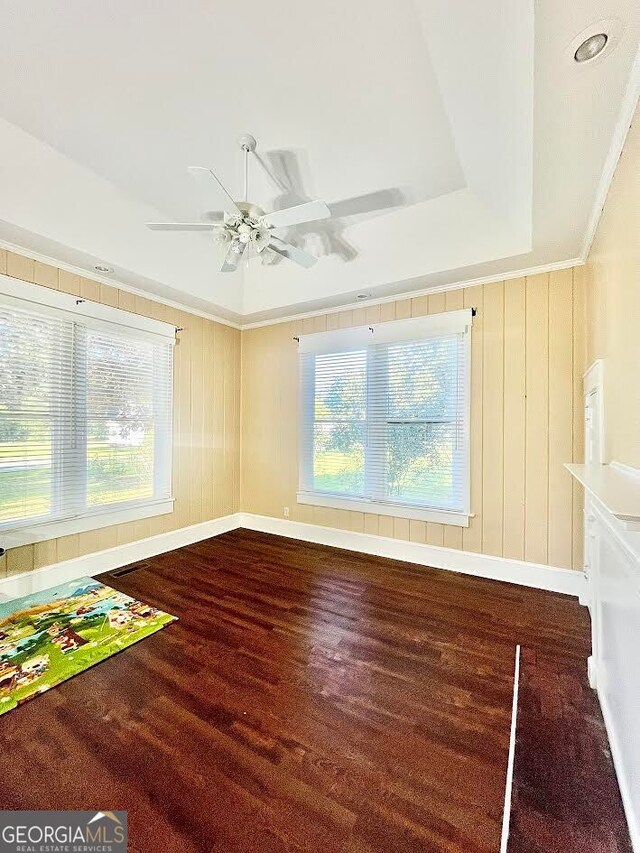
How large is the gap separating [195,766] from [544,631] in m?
2.36

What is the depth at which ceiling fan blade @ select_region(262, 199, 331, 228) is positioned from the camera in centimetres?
223

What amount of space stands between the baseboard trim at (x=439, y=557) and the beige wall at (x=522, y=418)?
0.08 metres

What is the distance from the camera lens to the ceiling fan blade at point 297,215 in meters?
2.23

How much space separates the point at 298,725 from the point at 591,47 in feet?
10.4

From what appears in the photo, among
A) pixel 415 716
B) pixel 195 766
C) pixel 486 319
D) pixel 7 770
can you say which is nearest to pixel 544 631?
pixel 415 716

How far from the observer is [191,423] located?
450 centimetres

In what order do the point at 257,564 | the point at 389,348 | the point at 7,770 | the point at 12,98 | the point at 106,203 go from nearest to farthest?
the point at 7,770 < the point at 12,98 < the point at 106,203 < the point at 257,564 < the point at 389,348

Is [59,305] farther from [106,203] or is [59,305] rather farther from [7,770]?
[7,770]

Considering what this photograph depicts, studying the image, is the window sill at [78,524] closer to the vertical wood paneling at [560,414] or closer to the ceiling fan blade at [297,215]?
the ceiling fan blade at [297,215]

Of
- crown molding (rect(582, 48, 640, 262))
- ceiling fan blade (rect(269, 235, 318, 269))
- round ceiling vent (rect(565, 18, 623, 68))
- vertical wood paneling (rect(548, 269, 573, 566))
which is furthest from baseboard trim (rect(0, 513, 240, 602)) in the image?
crown molding (rect(582, 48, 640, 262))

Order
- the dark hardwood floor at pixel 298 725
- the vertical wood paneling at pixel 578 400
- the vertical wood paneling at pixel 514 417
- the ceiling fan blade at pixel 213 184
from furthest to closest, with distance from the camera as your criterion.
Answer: the vertical wood paneling at pixel 514 417
the vertical wood paneling at pixel 578 400
the ceiling fan blade at pixel 213 184
the dark hardwood floor at pixel 298 725

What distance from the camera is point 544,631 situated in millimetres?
2514

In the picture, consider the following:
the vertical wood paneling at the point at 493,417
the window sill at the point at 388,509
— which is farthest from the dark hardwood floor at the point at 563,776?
the window sill at the point at 388,509

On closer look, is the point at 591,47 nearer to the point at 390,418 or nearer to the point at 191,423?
the point at 390,418
